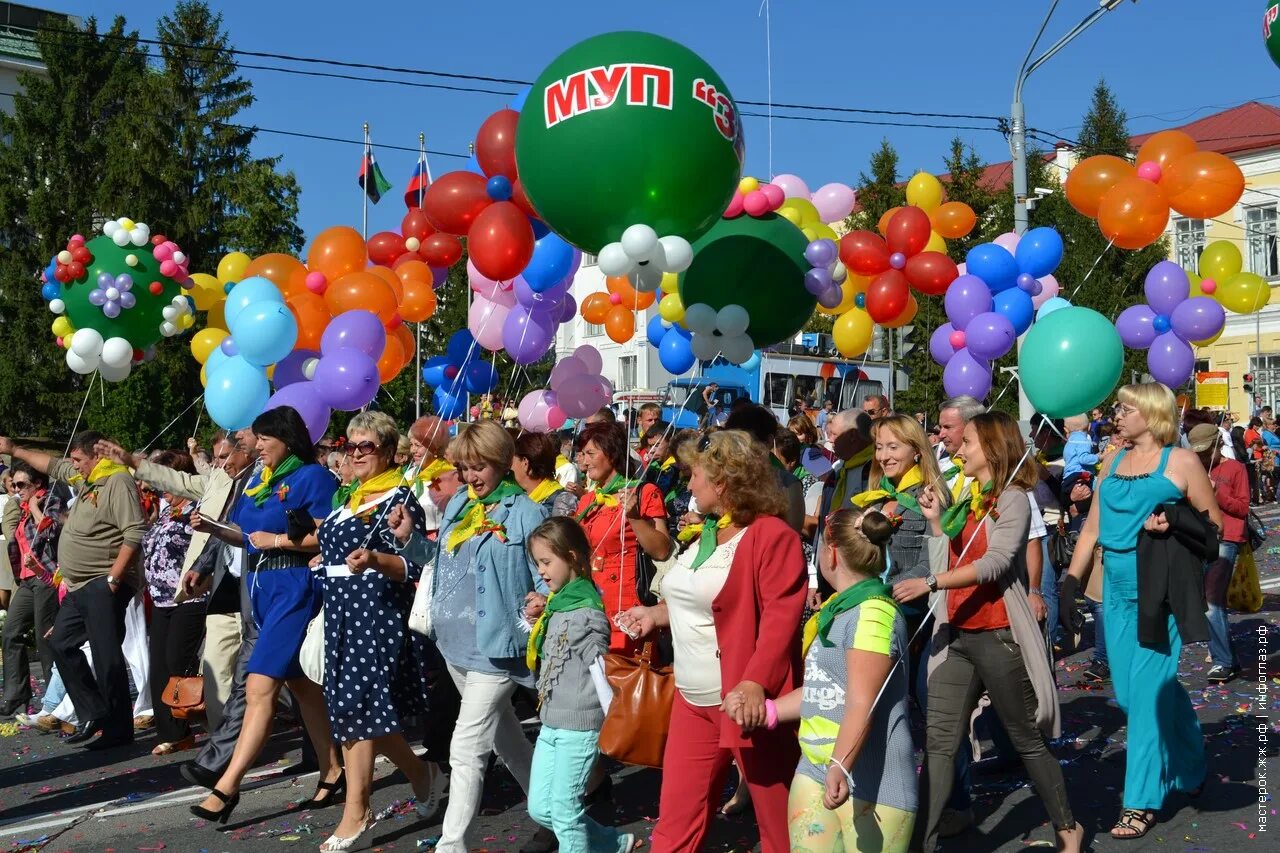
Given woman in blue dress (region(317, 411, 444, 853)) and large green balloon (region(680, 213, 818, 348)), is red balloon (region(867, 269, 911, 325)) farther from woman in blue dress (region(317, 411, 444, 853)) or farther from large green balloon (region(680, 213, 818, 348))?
woman in blue dress (region(317, 411, 444, 853))

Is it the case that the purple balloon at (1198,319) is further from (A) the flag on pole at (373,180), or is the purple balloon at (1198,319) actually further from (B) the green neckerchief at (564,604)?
(A) the flag on pole at (373,180)

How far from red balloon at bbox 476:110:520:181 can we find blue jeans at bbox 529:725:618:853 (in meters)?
4.46

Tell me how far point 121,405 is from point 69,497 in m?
12.0

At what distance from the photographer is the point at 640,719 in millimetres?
4598

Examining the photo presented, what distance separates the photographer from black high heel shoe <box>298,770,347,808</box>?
634 cm

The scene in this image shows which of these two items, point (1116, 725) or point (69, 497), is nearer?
point (1116, 725)

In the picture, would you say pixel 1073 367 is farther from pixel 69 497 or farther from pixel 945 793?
pixel 69 497

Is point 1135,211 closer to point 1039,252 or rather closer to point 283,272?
point 1039,252

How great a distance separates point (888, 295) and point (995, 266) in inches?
36.4

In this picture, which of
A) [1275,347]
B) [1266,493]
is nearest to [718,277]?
[1266,493]

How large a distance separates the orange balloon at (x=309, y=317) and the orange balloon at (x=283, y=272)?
10 cm

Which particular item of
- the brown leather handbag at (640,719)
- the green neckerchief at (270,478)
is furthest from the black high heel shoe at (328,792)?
the brown leather handbag at (640,719)

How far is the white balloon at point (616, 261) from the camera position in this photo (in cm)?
614

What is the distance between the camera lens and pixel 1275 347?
3262 centimetres
